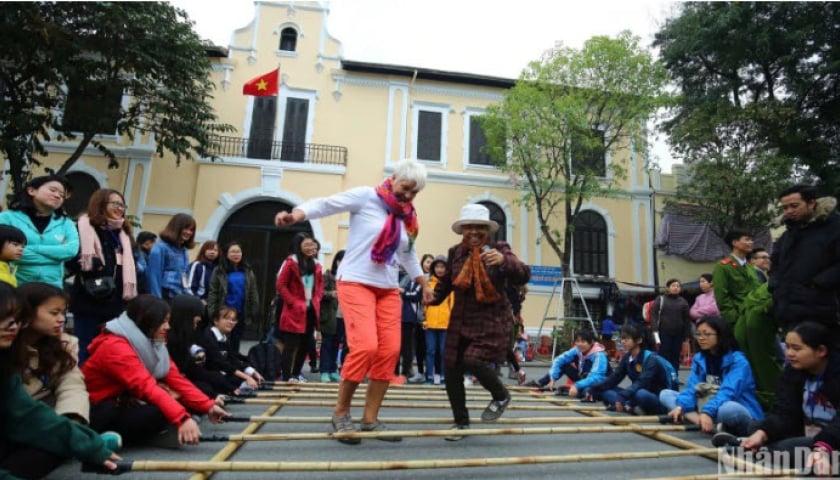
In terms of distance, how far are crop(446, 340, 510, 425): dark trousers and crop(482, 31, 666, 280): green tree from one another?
35.7 ft

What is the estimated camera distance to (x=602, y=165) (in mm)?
15141

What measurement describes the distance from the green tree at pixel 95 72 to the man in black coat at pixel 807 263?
11.4 metres

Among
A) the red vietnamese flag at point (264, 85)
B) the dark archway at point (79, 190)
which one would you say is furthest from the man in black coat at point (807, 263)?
the dark archway at point (79, 190)

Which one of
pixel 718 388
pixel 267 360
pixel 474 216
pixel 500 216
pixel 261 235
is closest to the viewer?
pixel 474 216

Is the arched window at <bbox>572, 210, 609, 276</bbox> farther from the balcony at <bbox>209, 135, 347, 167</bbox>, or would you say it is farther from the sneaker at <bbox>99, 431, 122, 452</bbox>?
the sneaker at <bbox>99, 431, 122, 452</bbox>

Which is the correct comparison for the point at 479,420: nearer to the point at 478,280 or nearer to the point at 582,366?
the point at 478,280

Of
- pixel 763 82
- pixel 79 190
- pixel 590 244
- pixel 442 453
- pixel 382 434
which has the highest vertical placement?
pixel 763 82

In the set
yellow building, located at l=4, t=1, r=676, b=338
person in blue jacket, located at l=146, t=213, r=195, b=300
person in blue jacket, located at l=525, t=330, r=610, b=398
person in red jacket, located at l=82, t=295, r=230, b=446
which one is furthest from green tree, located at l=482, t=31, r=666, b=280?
person in red jacket, located at l=82, t=295, r=230, b=446

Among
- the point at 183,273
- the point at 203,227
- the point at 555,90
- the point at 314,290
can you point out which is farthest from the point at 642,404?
the point at 203,227

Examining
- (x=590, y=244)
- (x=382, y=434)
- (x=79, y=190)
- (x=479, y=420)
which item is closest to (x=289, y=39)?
(x=79, y=190)

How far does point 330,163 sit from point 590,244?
849 cm

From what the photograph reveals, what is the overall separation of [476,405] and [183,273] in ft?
10.5

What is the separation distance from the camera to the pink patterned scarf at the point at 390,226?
127 inches

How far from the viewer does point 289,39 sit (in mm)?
15602
